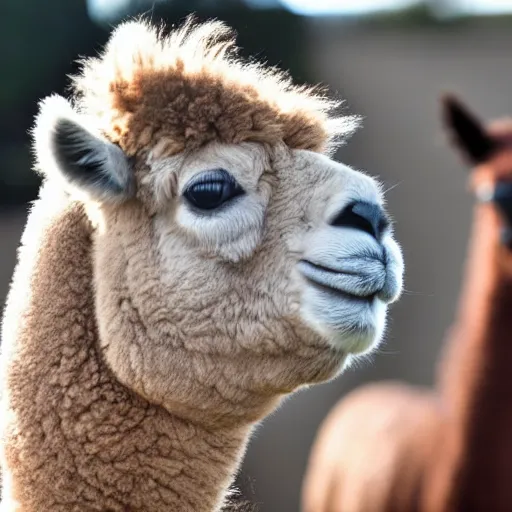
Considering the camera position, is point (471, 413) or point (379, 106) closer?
point (471, 413)

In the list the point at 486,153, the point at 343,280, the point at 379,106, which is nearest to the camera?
the point at 343,280

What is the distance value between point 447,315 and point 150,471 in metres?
7.37

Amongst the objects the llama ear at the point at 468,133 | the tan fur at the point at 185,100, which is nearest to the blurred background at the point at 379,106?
the llama ear at the point at 468,133

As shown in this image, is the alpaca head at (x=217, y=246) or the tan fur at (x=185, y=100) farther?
the tan fur at (x=185, y=100)

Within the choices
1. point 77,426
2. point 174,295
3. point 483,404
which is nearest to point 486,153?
point 483,404

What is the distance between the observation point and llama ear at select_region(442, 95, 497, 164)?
4.07m

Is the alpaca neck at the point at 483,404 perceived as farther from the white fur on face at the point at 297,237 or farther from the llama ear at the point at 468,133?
the white fur on face at the point at 297,237

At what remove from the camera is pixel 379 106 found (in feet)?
33.3

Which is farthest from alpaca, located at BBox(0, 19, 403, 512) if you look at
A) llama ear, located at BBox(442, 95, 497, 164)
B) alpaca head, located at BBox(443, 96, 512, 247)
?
llama ear, located at BBox(442, 95, 497, 164)

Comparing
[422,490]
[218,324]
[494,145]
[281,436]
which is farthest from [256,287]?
[281,436]

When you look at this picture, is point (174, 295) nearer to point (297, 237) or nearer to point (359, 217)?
point (297, 237)

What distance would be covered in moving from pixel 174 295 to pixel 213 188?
0.24 metres

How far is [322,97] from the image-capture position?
2566 millimetres

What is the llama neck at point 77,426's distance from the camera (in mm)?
2066
